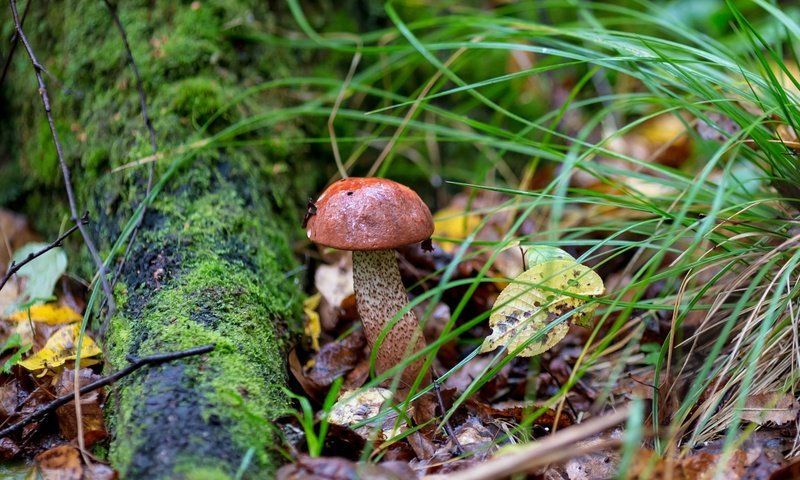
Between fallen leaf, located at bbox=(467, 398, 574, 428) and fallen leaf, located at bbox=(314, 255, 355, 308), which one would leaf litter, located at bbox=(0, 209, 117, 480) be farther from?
fallen leaf, located at bbox=(467, 398, 574, 428)

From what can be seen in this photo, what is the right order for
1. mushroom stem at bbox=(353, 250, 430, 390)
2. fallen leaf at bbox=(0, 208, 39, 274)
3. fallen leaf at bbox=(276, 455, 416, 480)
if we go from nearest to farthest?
1. fallen leaf at bbox=(276, 455, 416, 480)
2. mushroom stem at bbox=(353, 250, 430, 390)
3. fallen leaf at bbox=(0, 208, 39, 274)

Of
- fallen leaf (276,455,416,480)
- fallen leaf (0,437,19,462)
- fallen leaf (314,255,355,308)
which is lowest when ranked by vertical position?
fallen leaf (314,255,355,308)

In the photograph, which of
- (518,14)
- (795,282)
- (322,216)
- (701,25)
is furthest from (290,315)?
(701,25)

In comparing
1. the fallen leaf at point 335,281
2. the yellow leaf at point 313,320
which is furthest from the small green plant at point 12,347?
the fallen leaf at point 335,281

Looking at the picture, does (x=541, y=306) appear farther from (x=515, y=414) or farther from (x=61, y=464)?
(x=61, y=464)

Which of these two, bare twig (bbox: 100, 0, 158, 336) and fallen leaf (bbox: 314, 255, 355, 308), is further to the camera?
fallen leaf (bbox: 314, 255, 355, 308)

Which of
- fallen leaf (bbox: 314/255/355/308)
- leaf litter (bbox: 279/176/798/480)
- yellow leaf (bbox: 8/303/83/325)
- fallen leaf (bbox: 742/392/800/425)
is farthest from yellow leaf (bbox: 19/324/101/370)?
fallen leaf (bbox: 742/392/800/425)

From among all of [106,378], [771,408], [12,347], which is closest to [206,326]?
[106,378]

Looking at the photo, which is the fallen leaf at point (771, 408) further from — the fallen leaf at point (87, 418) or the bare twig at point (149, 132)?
the bare twig at point (149, 132)
